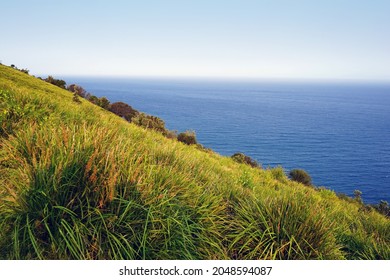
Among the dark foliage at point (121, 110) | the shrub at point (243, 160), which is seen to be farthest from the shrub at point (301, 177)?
the dark foliage at point (121, 110)

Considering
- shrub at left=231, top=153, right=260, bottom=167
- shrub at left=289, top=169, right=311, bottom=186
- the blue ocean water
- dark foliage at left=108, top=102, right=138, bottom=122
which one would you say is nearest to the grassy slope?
shrub at left=231, top=153, right=260, bottom=167

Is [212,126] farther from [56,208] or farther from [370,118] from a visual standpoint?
[56,208]

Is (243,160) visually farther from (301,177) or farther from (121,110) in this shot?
(121,110)

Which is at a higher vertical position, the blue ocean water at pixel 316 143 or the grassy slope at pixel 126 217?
the grassy slope at pixel 126 217

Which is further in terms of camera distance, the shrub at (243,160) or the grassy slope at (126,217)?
the shrub at (243,160)

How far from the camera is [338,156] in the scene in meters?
91.6

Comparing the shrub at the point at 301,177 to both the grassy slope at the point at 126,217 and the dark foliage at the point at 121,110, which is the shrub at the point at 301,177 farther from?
the grassy slope at the point at 126,217

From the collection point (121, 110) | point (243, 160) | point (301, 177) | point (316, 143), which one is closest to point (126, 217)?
point (243, 160)

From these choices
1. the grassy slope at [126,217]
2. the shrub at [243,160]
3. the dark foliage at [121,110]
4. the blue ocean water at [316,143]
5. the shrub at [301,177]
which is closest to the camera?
the grassy slope at [126,217]

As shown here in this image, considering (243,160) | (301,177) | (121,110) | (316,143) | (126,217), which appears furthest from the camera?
(316,143)

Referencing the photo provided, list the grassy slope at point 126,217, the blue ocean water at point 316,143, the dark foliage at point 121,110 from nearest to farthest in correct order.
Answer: the grassy slope at point 126,217 → the dark foliage at point 121,110 → the blue ocean water at point 316,143

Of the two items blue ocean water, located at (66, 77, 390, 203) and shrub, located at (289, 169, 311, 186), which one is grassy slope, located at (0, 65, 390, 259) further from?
blue ocean water, located at (66, 77, 390, 203)

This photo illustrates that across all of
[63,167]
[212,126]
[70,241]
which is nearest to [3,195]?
[63,167]

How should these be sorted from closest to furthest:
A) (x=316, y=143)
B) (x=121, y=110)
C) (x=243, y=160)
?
(x=243, y=160) → (x=121, y=110) → (x=316, y=143)
